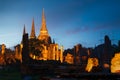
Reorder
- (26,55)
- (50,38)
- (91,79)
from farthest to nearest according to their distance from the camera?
(50,38), (26,55), (91,79)

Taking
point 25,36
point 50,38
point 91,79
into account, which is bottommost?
point 91,79

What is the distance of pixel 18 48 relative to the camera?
110 m

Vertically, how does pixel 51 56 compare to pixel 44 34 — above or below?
below

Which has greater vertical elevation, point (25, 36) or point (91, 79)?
point (25, 36)

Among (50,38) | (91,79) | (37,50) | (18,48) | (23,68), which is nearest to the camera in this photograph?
(91,79)

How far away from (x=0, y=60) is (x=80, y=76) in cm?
7330

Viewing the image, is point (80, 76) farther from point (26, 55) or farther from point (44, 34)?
point (44, 34)

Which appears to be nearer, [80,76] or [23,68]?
[80,76]

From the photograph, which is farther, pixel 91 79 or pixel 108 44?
pixel 108 44

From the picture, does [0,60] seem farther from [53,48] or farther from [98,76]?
[98,76]

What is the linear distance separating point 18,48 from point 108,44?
5620 cm

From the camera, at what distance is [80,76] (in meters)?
8.55

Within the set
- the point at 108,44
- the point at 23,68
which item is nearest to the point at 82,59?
the point at 108,44

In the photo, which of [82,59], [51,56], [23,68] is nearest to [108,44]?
[23,68]
